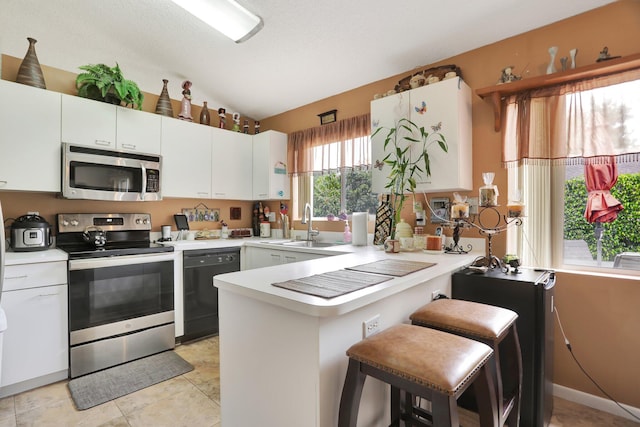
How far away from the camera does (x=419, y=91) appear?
2.47 m

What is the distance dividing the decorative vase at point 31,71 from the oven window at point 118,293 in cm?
160

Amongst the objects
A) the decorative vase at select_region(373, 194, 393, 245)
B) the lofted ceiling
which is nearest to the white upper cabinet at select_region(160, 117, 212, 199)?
the lofted ceiling

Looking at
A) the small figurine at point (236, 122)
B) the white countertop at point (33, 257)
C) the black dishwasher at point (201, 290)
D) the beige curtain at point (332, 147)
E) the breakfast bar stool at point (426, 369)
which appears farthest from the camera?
the small figurine at point (236, 122)

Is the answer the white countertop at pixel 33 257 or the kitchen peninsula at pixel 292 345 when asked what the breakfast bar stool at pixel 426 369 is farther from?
the white countertop at pixel 33 257

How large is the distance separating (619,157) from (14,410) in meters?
4.06

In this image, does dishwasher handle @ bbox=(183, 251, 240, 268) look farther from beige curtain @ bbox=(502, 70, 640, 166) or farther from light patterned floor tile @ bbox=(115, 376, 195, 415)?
beige curtain @ bbox=(502, 70, 640, 166)

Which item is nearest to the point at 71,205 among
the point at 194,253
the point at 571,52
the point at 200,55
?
the point at 194,253

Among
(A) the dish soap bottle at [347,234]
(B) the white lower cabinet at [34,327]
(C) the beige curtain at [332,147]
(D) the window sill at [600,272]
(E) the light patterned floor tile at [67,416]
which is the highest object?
(C) the beige curtain at [332,147]

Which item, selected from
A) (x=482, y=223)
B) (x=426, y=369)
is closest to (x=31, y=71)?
(x=426, y=369)

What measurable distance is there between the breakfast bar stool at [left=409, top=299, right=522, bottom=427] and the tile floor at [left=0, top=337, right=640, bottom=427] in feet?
1.86

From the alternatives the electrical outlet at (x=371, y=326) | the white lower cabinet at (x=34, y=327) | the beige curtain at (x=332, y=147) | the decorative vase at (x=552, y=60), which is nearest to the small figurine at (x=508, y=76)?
the decorative vase at (x=552, y=60)

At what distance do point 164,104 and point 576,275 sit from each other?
3896 millimetres

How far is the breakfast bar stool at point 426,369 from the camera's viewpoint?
3.01 feet

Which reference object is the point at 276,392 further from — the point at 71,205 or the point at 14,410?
the point at 71,205
